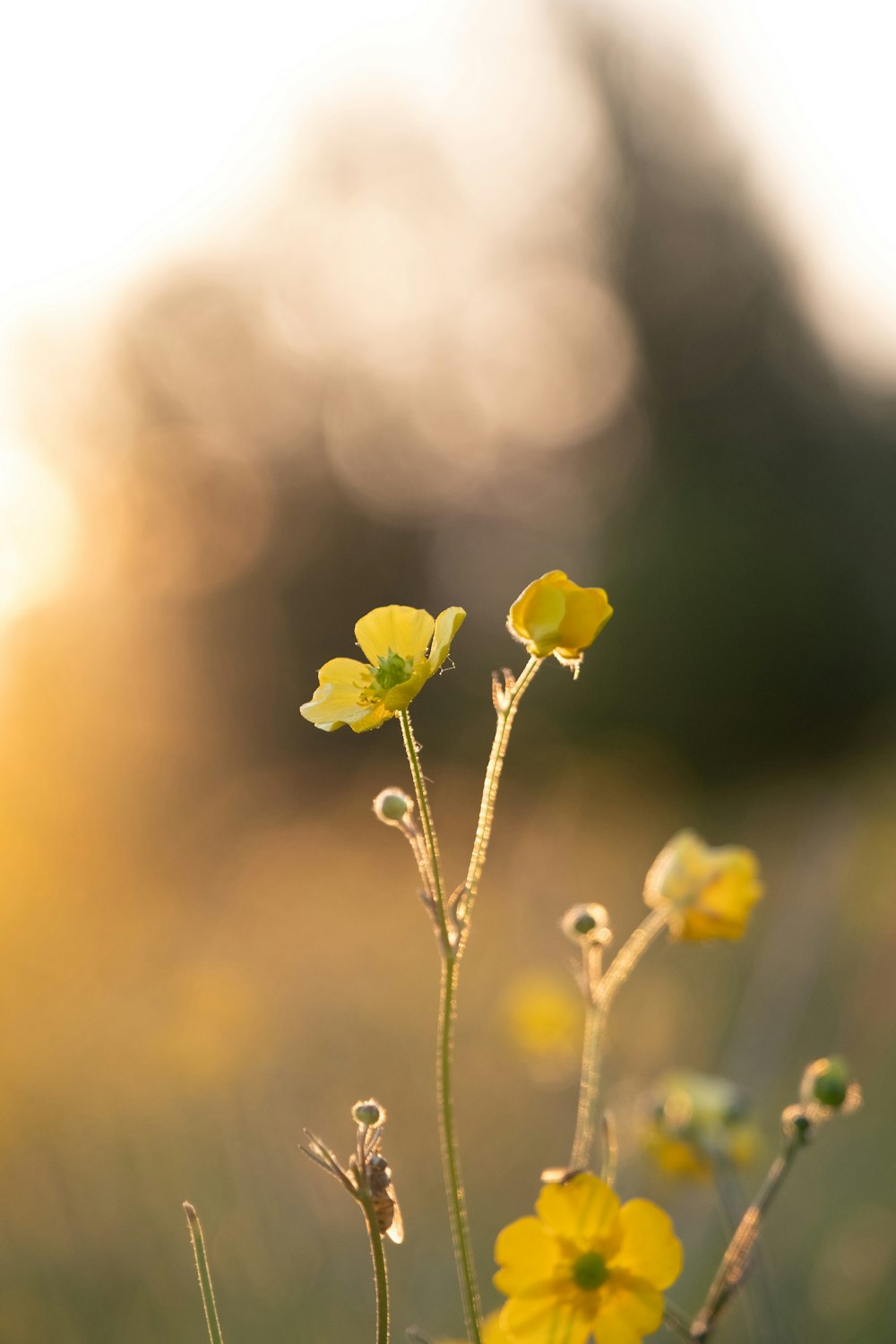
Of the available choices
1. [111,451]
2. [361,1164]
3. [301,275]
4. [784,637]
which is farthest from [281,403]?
[361,1164]

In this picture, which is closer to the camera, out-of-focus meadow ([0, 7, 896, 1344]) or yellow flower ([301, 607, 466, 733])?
yellow flower ([301, 607, 466, 733])

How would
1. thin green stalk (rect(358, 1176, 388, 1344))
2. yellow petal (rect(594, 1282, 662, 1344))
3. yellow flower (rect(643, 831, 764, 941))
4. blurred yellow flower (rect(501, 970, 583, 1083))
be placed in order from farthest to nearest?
1. blurred yellow flower (rect(501, 970, 583, 1083))
2. yellow flower (rect(643, 831, 764, 941))
3. yellow petal (rect(594, 1282, 662, 1344))
4. thin green stalk (rect(358, 1176, 388, 1344))

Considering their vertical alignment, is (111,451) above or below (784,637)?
above

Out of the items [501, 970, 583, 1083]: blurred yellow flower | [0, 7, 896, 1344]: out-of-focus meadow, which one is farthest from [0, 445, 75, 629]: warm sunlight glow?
[501, 970, 583, 1083]: blurred yellow flower

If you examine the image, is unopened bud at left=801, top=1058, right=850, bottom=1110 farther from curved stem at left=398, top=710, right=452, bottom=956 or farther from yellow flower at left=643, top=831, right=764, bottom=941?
curved stem at left=398, top=710, right=452, bottom=956

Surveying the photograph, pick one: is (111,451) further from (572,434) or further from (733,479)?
(733,479)

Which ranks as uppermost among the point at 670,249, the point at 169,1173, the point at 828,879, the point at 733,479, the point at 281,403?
the point at 670,249
